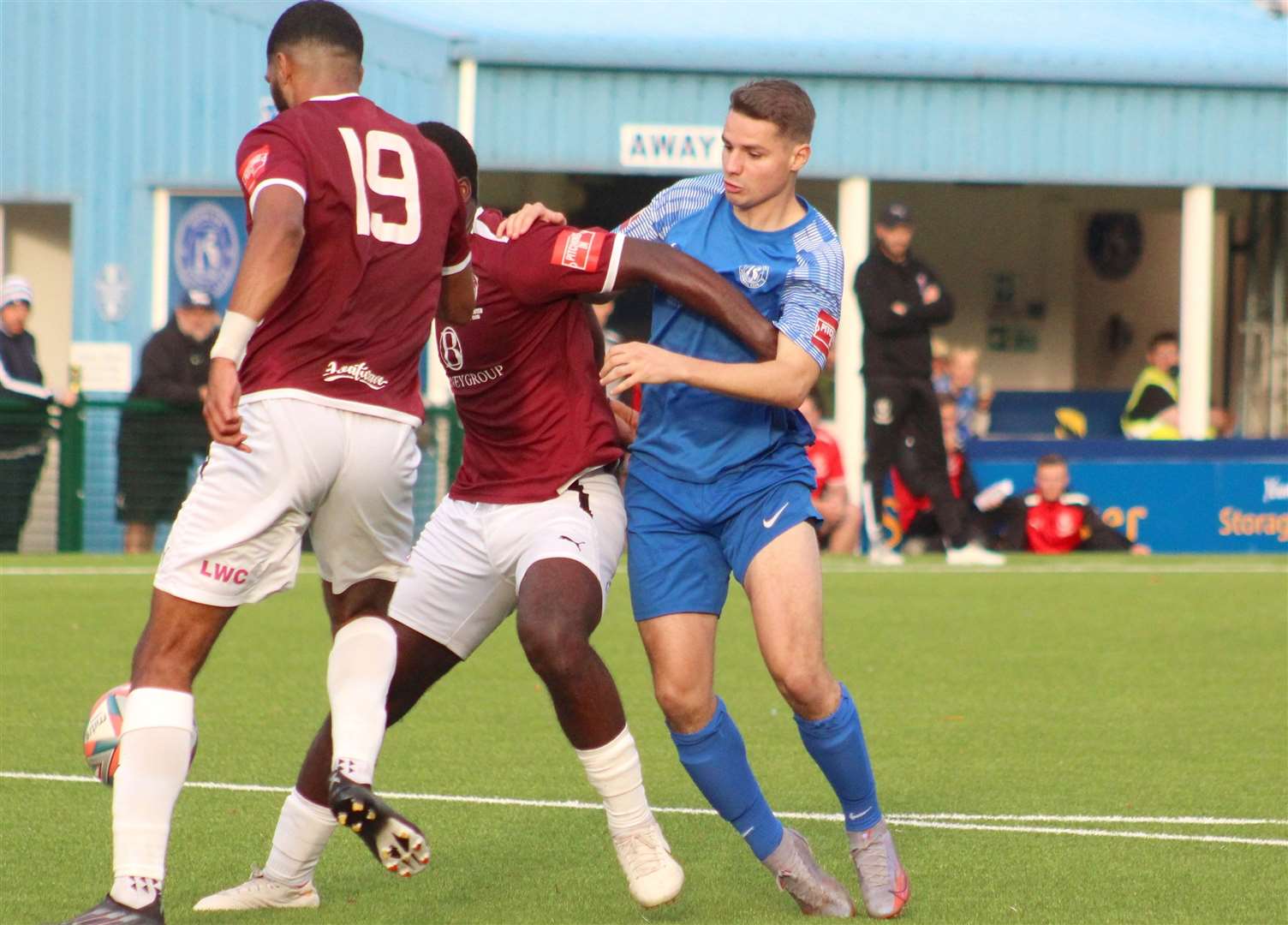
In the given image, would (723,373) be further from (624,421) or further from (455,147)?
(455,147)

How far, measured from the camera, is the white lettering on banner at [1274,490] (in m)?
16.9

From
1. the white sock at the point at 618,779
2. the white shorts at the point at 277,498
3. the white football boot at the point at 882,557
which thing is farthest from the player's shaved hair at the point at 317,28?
the white football boot at the point at 882,557

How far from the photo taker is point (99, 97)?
64.2ft

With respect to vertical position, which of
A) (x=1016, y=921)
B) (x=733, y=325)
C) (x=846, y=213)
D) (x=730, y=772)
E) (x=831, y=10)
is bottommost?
(x=1016, y=921)

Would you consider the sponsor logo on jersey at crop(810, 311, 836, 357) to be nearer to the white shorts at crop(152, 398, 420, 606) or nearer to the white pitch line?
the white shorts at crop(152, 398, 420, 606)

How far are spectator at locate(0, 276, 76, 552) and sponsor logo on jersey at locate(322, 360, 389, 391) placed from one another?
412 inches

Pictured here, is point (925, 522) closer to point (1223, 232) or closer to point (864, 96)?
point (864, 96)

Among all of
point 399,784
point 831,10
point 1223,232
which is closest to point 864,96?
point 831,10

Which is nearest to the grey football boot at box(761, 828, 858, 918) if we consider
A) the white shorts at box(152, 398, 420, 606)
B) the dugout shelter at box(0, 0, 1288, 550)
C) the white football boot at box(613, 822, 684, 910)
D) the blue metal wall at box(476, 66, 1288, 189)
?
the white football boot at box(613, 822, 684, 910)

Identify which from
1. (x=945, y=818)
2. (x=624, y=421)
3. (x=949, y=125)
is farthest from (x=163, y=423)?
(x=624, y=421)

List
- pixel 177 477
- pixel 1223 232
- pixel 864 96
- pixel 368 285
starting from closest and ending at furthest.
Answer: pixel 368 285 < pixel 177 477 < pixel 864 96 < pixel 1223 232

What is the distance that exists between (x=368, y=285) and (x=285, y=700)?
4324 millimetres

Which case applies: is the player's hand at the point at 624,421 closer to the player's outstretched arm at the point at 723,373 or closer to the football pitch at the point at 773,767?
the player's outstretched arm at the point at 723,373

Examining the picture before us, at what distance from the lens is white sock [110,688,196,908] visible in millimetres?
4496
